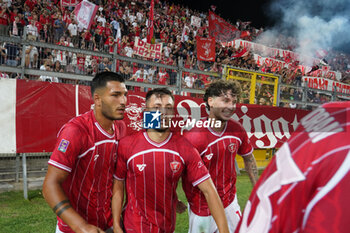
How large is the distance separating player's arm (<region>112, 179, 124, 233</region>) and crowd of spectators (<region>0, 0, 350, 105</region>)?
4993 mm

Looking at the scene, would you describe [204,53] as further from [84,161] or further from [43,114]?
[84,161]

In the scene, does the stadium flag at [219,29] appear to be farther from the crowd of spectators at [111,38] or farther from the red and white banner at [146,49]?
the red and white banner at [146,49]

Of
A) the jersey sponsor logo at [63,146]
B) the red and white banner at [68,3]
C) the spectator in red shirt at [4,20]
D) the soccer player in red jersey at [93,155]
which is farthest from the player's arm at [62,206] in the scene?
the red and white banner at [68,3]

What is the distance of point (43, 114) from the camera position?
21.3ft

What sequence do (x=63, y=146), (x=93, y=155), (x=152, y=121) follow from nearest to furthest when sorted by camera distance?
1. (x=63, y=146)
2. (x=93, y=155)
3. (x=152, y=121)

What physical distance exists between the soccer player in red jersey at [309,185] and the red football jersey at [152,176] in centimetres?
201

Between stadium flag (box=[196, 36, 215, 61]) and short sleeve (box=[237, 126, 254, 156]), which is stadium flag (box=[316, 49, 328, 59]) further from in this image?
short sleeve (box=[237, 126, 254, 156])

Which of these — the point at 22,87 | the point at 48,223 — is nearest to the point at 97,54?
the point at 22,87

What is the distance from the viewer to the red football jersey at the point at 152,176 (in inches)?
110

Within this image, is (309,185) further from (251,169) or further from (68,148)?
(251,169)

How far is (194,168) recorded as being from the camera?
2.85m

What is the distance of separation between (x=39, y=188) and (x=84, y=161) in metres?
5.06

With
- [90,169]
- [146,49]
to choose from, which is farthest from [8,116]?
[90,169]

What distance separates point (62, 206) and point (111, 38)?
11769 mm
